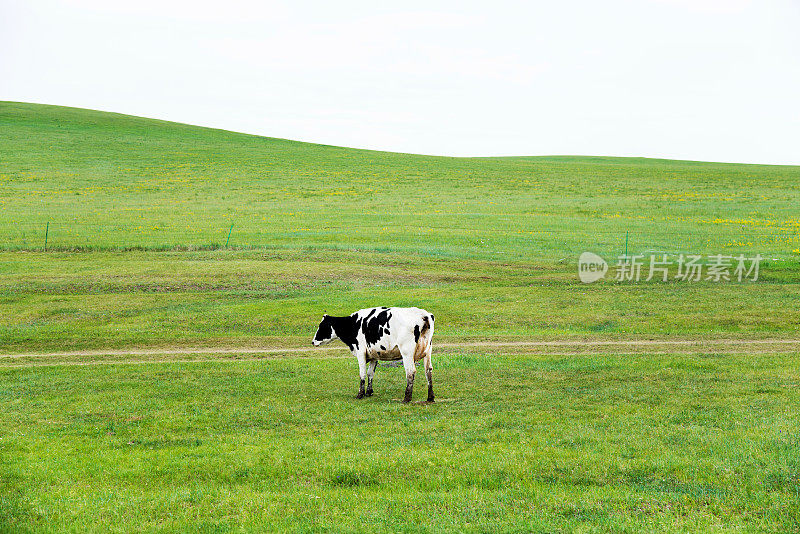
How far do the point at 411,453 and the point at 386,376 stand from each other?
802 cm

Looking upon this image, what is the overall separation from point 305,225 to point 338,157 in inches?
1854

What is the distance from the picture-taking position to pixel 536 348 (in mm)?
23047

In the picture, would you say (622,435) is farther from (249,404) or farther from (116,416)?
(116,416)

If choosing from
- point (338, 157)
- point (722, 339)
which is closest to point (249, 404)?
point (722, 339)

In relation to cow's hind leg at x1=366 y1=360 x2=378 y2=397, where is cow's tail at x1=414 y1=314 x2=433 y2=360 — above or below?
above

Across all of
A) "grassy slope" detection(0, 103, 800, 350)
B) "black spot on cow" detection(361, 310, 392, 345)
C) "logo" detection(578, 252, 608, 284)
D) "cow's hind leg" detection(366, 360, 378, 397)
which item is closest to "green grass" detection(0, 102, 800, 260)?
"grassy slope" detection(0, 103, 800, 350)

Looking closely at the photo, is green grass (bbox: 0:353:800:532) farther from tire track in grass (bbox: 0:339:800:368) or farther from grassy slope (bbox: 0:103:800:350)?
grassy slope (bbox: 0:103:800:350)

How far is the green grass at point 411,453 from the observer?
909cm

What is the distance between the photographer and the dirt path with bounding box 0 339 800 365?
22.2m

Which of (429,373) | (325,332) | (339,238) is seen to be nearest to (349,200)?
(339,238)

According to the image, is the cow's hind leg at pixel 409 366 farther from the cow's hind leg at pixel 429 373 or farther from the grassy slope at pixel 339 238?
the grassy slope at pixel 339 238

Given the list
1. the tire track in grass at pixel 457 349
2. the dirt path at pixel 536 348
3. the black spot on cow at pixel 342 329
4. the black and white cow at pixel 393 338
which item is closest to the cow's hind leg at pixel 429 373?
the black and white cow at pixel 393 338

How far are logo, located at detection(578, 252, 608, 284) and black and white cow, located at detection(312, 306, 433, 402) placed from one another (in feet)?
71.2

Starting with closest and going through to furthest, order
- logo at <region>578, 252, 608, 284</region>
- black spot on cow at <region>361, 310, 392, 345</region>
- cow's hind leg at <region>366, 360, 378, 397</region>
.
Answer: black spot on cow at <region>361, 310, 392, 345</region>
cow's hind leg at <region>366, 360, 378, 397</region>
logo at <region>578, 252, 608, 284</region>
